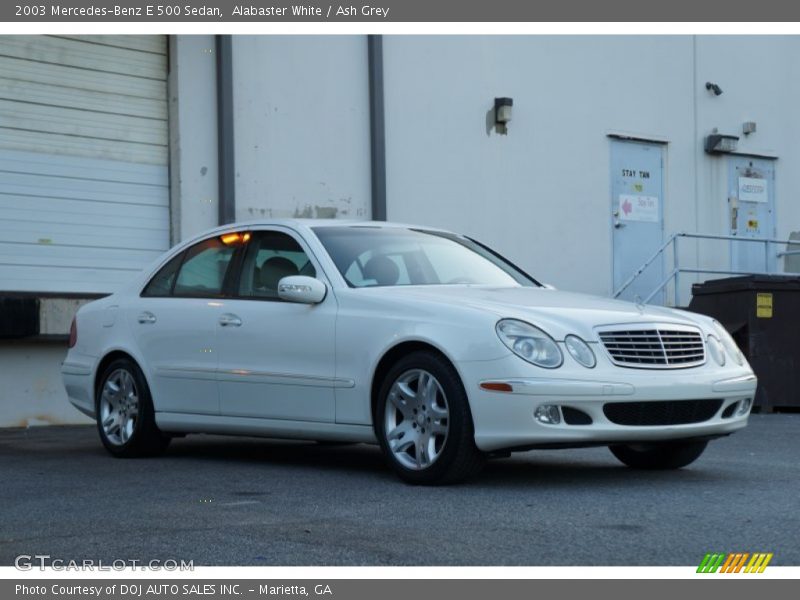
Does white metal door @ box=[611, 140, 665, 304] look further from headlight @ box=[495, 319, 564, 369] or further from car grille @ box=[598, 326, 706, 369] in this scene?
headlight @ box=[495, 319, 564, 369]

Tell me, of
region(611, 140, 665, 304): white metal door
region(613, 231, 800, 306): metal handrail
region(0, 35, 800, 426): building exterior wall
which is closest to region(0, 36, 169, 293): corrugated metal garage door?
region(0, 35, 800, 426): building exterior wall

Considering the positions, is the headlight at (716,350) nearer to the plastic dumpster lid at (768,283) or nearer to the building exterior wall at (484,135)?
the building exterior wall at (484,135)

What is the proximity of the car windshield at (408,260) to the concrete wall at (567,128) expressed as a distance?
7381 mm

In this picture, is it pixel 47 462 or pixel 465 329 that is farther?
pixel 47 462

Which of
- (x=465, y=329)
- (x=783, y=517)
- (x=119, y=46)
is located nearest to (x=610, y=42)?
(x=119, y=46)

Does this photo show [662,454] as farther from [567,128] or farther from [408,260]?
[567,128]

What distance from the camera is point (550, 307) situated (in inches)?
280

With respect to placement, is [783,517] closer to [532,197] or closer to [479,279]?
[479,279]

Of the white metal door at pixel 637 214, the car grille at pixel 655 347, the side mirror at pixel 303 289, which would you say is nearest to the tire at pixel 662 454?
the car grille at pixel 655 347

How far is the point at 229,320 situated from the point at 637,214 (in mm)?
11141

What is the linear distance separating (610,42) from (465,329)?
39.9 ft

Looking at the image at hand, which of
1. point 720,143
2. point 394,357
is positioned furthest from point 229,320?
point 720,143

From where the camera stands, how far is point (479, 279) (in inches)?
320
